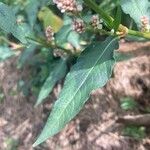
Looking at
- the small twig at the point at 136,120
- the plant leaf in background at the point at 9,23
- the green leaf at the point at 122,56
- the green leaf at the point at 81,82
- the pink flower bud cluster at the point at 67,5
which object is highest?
the plant leaf in background at the point at 9,23

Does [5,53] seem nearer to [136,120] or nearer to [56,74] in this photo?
[56,74]

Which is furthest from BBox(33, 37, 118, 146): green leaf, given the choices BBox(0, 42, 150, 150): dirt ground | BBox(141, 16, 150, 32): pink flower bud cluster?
BBox(0, 42, 150, 150): dirt ground

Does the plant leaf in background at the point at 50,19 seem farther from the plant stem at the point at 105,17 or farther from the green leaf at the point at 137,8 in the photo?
the plant stem at the point at 105,17

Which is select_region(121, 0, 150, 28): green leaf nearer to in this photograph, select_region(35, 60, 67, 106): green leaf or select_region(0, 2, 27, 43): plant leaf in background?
select_region(0, 2, 27, 43): plant leaf in background

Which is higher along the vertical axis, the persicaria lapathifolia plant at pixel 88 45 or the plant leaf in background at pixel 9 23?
the plant leaf in background at pixel 9 23

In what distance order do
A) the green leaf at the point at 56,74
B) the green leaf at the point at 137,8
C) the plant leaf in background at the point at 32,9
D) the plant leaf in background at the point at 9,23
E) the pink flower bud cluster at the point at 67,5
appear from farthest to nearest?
the green leaf at the point at 56,74 → the plant leaf in background at the point at 32,9 → the green leaf at the point at 137,8 → the pink flower bud cluster at the point at 67,5 → the plant leaf in background at the point at 9,23

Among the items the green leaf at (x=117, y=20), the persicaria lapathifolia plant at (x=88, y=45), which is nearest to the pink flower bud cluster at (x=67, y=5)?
the persicaria lapathifolia plant at (x=88, y=45)
